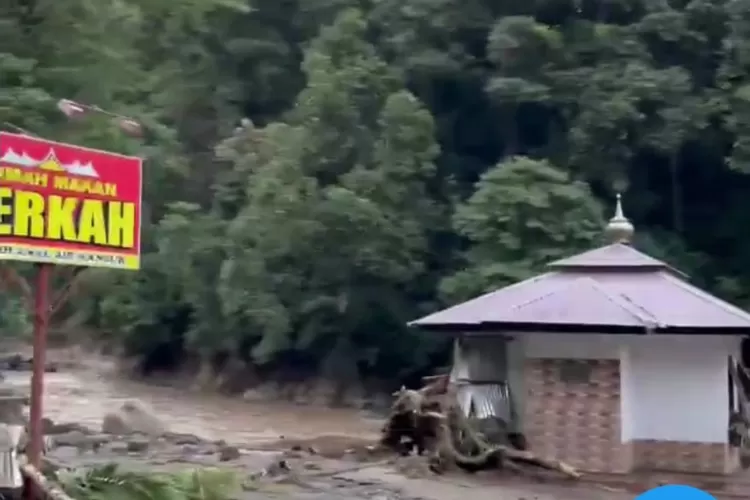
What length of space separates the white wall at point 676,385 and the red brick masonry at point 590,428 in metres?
0.16

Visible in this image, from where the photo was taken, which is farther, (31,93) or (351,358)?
(351,358)

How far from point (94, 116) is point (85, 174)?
4.07m

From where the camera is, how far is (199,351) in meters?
37.2

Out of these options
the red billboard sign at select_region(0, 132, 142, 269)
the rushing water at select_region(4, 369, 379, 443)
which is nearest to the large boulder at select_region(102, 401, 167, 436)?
the rushing water at select_region(4, 369, 379, 443)

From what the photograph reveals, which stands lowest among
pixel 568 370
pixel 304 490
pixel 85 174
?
pixel 304 490

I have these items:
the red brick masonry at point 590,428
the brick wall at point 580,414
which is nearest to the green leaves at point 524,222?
the red brick masonry at point 590,428

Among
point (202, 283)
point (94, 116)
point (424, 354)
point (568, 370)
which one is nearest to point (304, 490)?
point (568, 370)

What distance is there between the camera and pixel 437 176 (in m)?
34.2

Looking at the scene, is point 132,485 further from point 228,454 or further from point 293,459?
point 228,454

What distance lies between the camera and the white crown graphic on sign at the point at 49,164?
9.23 m

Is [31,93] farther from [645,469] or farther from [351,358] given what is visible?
[351,358]

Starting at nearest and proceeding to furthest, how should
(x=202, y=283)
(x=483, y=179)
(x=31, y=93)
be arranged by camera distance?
1. (x=31, y=93)
2. (x=483, y=179)
3. (x=202, y=283)

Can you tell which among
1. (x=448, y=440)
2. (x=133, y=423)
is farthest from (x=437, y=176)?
(x=448, y=440)

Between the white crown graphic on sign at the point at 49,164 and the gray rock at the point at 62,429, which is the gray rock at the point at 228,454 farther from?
the white crown graphic on sign at the point at 49,164
